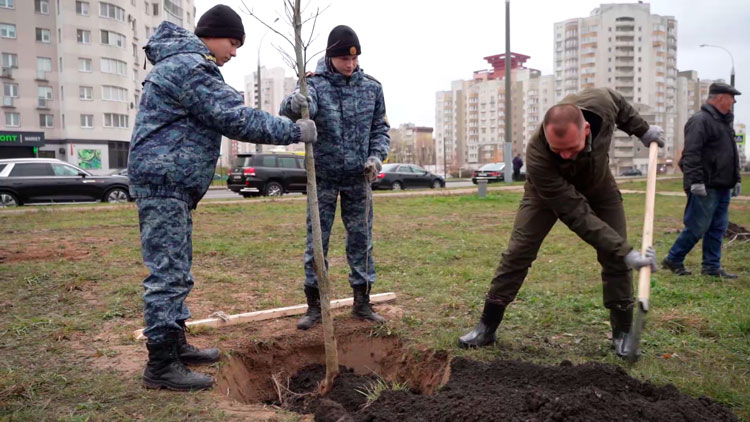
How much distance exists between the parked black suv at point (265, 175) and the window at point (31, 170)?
609cm

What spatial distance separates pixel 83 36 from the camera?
47.0m

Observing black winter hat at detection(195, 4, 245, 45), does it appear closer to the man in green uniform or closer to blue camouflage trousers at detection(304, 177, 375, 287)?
blue camouflage trousers at detection(304, 177, 375, 287)

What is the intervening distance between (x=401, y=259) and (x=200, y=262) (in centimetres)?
255

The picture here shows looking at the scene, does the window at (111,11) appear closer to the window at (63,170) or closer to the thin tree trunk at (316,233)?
the window at (63,170)

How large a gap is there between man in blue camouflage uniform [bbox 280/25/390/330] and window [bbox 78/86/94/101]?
164ft

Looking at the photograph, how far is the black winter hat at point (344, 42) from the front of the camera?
3.93 metres

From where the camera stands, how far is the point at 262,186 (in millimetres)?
20844

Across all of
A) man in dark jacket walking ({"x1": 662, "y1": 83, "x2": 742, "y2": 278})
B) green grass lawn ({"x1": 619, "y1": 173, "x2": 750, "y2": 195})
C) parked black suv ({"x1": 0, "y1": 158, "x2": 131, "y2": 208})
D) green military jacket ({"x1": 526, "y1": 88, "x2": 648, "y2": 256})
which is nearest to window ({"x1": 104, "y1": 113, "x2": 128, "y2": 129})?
parked black suv ({"x1": 0, "y1": 158, "x2": 131, "y2": 208})

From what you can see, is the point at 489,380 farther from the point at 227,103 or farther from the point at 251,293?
the point at 251,293

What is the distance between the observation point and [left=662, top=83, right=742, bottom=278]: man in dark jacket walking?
5.96 metres

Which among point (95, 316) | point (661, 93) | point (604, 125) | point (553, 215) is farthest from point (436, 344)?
point (661, 93)

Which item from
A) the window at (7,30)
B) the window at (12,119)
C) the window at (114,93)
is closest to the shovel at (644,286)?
the window at (114,93)

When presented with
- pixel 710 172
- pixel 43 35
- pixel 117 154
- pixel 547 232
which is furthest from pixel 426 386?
pixel 43 35

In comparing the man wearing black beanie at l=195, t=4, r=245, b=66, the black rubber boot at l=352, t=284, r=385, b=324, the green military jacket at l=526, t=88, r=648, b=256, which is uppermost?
the man wearing black beanie at l=195, t=4, r=245, b=66
